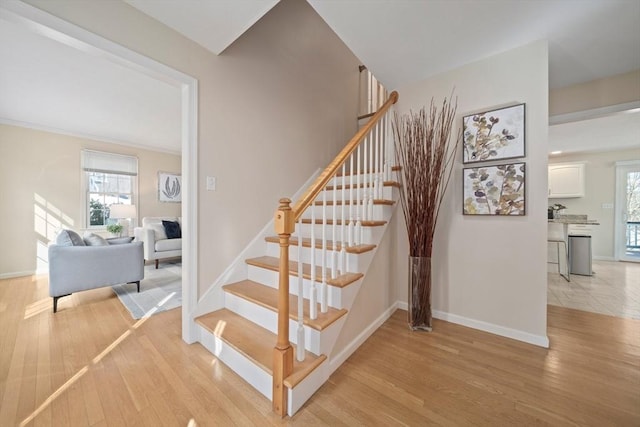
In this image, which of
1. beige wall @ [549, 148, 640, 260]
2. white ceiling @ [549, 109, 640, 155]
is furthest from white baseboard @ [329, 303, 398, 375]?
beige wall @ [549, 148, 640, 260]

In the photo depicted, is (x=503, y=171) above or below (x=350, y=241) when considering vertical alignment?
above

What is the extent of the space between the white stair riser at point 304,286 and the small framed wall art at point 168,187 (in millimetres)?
4525

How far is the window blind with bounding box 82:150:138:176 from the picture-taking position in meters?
4.45

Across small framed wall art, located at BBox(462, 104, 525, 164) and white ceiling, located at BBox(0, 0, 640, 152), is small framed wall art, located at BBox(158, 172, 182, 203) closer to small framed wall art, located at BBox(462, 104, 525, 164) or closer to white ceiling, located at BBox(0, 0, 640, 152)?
white ceiling, located at BBox(0, 0, 640, 152)

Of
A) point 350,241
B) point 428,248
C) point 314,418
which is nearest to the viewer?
point 314,418

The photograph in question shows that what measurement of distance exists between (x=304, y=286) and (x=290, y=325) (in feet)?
0.96

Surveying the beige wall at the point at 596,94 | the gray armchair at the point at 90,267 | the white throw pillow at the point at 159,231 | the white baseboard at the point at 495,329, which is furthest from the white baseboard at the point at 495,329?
the white throw pillow at the point at 159,231

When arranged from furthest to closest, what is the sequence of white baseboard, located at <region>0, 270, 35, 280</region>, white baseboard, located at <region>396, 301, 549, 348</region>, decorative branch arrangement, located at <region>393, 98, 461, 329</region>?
white baseboard, located at <region>0, 270, 35, 280</region>, decorative branch arrangement, located at <region>393, 98, 461, 329</region>, white baseboard, located at <region>396, 301, 549, 348</region>

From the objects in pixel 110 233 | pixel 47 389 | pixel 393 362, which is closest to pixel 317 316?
pixel 393 362

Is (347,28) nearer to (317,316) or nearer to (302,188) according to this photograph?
(302,188)

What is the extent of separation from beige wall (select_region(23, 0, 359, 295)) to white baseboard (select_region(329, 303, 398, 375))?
1.17 meters

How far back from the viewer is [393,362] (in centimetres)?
162

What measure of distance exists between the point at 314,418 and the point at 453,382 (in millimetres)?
871

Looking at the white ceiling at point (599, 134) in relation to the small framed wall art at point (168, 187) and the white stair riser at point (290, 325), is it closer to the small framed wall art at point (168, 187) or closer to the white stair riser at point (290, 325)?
the white stair riser at point (290, 325)
